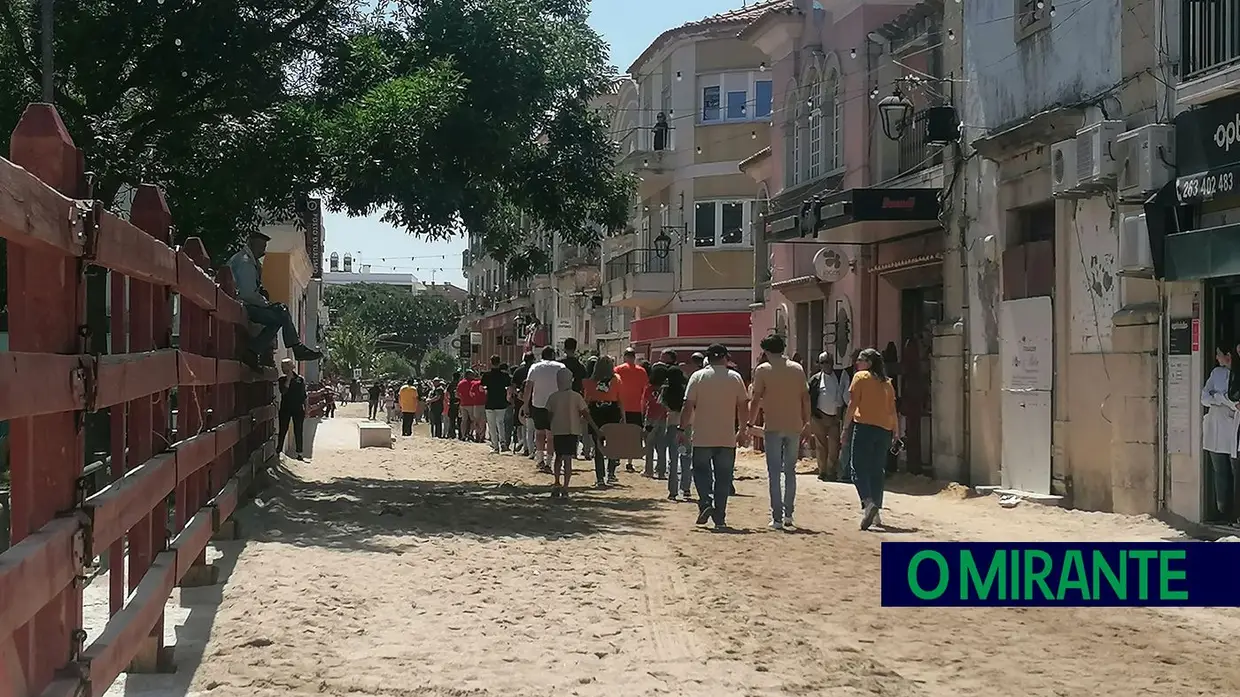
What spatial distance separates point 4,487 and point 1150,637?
20.7ft

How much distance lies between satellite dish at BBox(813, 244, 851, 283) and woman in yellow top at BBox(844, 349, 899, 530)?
1042 centimetres

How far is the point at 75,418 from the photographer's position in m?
4.27

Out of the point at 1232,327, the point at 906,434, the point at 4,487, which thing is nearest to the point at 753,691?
the point at 4,487

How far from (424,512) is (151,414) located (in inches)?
305

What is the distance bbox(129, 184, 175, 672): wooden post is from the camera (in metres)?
6.05

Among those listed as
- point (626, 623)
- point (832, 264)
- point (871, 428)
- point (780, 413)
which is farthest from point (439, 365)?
point (626, 623)

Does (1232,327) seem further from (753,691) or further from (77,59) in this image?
(77,59)

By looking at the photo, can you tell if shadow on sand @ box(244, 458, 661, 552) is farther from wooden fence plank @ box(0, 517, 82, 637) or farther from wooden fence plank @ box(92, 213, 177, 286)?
wooden fence plank @ box(0, 517, 82, 637)

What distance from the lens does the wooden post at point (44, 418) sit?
12.8 feet

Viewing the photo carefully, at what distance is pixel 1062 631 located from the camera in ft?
26.8

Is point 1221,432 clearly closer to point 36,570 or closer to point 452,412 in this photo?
point 36,570

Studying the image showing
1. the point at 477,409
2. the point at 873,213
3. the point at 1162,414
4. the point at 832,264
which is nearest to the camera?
Answer: the point at 1162,414

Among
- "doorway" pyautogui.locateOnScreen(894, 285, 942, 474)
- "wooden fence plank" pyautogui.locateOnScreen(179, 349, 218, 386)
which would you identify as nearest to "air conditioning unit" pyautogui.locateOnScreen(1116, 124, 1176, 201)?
"doorway" pyautogui.locateOnScreen(894, 285, 942, 474)

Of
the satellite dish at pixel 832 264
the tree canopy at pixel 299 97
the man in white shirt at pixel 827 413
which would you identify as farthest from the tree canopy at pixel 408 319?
the tree canopy at pixel 299 97
